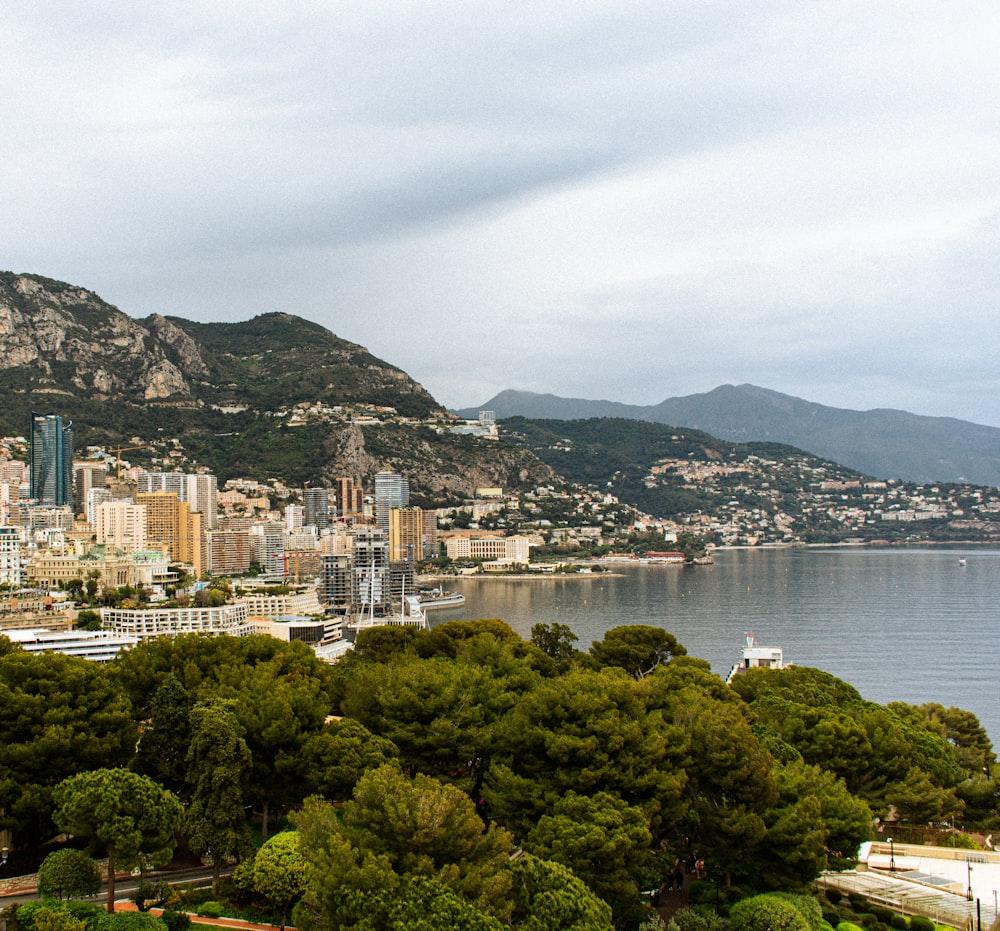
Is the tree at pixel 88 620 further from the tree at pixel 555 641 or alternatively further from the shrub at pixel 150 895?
the shrub at pixel 150 895

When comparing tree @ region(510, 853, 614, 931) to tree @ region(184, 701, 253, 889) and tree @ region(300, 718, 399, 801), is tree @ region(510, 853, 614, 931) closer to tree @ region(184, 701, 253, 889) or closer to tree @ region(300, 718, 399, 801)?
tree @ region(300, 718, 399, 801)

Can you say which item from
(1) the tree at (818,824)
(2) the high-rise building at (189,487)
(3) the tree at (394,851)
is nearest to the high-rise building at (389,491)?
(2) the high-rise building at (189,487)

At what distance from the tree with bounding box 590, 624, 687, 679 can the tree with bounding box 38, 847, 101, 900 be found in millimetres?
9511

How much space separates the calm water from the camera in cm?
2430

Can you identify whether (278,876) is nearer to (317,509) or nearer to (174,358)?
(317,509)

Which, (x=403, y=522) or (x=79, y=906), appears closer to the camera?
(x=79, y=906)

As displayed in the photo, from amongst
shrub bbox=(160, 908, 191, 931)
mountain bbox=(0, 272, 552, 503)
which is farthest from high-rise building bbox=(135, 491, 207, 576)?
shrub bbox=(160, 908, 191, 931)

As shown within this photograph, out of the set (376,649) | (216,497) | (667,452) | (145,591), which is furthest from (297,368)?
(376,649)

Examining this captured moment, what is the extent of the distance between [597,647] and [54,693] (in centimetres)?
914

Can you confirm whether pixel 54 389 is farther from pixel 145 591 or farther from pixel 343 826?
pixel 343 826

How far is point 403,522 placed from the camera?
210ft

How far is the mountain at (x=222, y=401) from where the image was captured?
73875 mm

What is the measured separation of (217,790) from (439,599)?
122 feet

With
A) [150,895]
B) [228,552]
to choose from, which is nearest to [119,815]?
[150,895]
